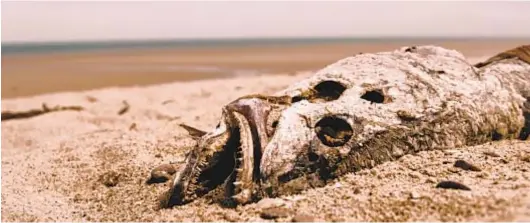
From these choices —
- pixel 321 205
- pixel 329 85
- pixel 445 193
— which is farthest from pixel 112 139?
pixel 445 193

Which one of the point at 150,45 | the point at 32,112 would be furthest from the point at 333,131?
the point at 150,45

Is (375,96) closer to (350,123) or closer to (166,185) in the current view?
(350,123)

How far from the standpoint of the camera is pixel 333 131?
474 centimetres

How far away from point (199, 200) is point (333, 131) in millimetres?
1267

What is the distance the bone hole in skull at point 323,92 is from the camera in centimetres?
517

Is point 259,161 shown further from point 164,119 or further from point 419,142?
point 164,119

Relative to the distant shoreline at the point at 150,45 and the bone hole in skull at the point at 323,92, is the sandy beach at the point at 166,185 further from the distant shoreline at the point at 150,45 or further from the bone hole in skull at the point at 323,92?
the distant shoreline at the point at 150,45

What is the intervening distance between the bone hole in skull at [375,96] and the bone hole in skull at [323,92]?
0.22 m

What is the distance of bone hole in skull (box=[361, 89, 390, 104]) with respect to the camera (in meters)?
5.11

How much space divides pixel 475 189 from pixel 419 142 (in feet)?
3.02

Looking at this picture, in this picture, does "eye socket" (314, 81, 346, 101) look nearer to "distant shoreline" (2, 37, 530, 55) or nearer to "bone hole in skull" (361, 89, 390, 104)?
"bone hole in skull" (361, 89, 390, 104)

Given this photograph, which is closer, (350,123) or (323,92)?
(350,123)

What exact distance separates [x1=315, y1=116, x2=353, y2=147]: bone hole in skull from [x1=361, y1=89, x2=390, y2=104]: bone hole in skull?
1.52 ft

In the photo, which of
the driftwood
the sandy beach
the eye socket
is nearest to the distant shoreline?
the driftwood
